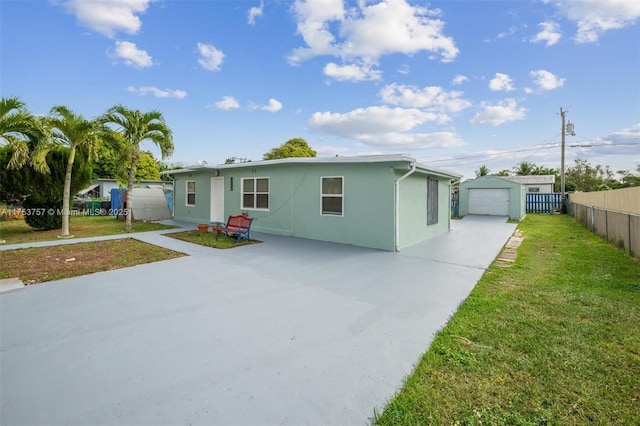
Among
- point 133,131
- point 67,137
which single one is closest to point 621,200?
point 133,131

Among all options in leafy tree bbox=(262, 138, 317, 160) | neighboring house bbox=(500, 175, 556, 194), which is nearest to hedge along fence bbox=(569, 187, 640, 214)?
neighboring house bbox=(500, 175, 556, 194)

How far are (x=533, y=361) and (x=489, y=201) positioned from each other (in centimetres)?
1936

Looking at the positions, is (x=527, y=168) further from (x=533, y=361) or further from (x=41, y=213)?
(x=41, y=213)

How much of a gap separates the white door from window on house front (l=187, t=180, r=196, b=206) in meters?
1.76

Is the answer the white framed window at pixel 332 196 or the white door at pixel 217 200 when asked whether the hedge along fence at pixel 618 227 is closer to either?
the white framed window at pixel 332 196

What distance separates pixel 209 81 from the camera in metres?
14.6

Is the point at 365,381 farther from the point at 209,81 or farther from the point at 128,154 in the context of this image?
the point at 209,81

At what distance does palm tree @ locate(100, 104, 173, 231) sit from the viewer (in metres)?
10.6

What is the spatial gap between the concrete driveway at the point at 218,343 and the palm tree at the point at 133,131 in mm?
6974

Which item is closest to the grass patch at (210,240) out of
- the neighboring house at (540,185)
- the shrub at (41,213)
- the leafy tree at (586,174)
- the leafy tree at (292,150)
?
the shrub at (41,213)

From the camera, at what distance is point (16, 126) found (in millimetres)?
8641

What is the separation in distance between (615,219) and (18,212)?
25.1 m

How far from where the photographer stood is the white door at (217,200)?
42.6 ft

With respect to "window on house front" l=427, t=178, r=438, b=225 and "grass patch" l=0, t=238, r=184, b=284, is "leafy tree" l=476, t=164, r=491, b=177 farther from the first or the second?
"grass patch" l=0, t=238, r=184, b=284
